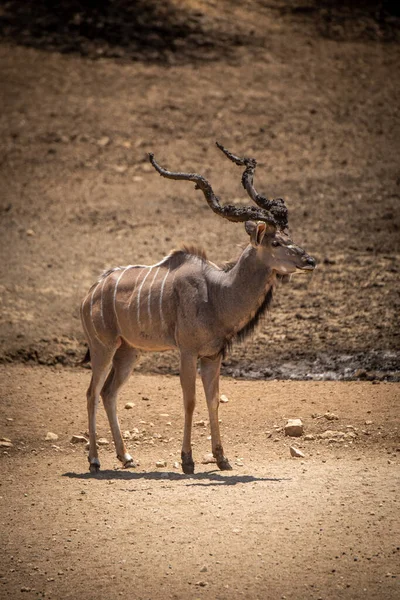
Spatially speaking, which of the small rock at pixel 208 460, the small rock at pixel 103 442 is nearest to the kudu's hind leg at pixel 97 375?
the small rock at pixel 103 442

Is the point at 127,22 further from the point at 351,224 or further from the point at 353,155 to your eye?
the point at 351,224

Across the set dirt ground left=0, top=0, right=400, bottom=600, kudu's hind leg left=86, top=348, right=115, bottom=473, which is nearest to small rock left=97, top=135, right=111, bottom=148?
dirt ground left=0, top=0, right=400, bottom=600

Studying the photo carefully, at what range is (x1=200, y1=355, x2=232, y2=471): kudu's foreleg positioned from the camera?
30.1ft

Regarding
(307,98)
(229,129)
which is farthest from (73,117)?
(307,98)

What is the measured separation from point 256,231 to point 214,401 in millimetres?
1587

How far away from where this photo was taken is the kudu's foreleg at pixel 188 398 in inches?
A: 359

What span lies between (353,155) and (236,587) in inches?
558

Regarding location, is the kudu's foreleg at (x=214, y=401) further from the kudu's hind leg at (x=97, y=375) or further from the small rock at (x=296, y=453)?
the kudu's hind leg at (x=97, y=375)

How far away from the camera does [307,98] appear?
21953 millimetres

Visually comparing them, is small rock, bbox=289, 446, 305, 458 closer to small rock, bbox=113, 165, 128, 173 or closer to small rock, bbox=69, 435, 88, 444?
small rock, bbox=69, 435, 88, 444

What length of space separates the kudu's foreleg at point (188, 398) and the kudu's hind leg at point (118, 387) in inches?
25.4

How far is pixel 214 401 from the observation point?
30.3 ft

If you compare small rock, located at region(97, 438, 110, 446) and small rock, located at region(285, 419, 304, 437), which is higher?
small rock, located at region(285, 419, 304, 437)

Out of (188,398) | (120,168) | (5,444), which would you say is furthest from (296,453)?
(120,168)
